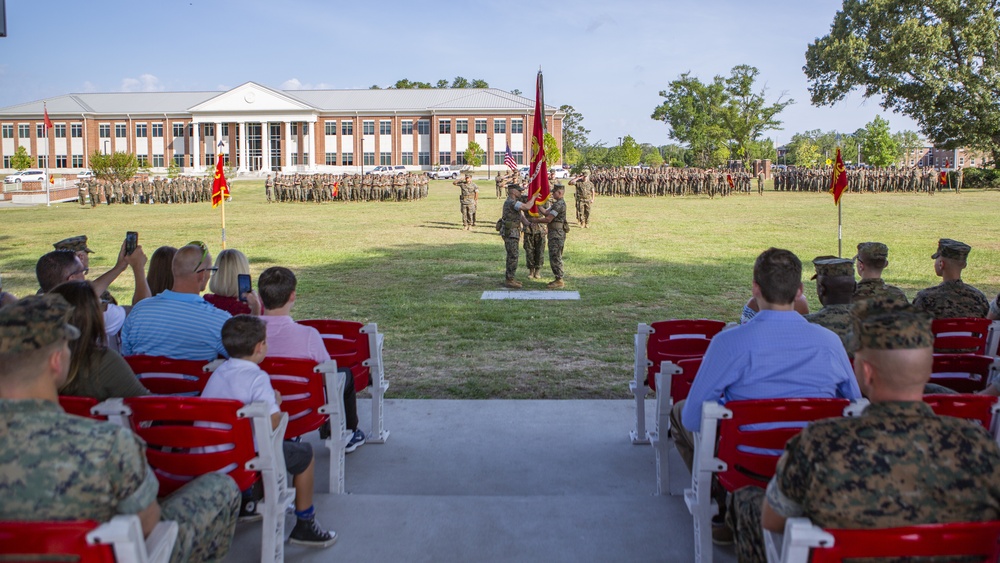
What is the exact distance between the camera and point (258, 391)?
354cm

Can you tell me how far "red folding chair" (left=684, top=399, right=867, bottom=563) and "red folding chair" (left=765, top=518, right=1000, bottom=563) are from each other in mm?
715

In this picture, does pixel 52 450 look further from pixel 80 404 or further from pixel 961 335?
pixel 961 335

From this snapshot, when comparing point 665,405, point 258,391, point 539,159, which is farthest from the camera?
point 539,159

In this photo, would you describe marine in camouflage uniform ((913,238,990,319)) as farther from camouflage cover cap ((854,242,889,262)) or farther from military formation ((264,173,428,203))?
military formation ((264,173,428,203))

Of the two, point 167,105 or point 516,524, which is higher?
point 167,105

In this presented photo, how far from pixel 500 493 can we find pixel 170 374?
1.85 m

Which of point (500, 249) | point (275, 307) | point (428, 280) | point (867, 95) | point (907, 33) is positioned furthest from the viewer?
point (867, 95)

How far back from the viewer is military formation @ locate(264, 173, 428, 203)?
41906 mm

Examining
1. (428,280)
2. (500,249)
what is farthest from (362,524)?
(500,249)

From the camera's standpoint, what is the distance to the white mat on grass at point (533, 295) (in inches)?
472

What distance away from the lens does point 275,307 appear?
4555mm

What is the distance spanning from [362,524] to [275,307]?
4.22 ft

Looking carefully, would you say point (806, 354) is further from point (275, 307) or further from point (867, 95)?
point (867, 95)

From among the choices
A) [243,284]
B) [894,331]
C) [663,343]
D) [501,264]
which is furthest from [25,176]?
[894,331]
